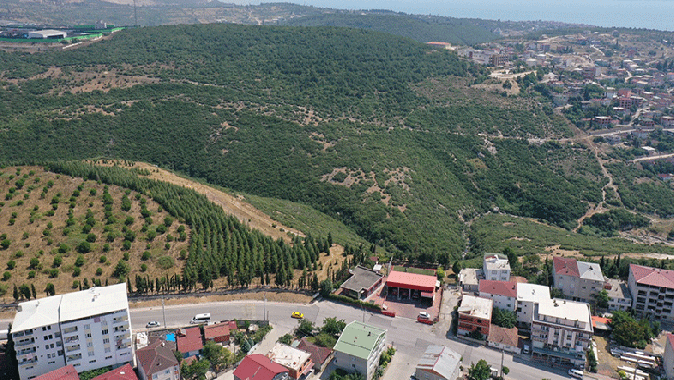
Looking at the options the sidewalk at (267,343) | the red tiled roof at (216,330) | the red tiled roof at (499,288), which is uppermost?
the red tiled roof at (499,288)

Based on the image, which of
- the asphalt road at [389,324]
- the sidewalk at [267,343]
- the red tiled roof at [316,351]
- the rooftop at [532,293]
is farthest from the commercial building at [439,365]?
the sidewalk at [267,343]

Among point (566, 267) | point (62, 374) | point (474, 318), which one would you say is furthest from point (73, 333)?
point (566, 267)

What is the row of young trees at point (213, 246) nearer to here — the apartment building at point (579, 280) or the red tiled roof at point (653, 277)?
the apartment building at point (579, 280)

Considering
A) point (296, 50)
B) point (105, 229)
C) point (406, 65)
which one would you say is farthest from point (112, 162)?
point (406, 65)

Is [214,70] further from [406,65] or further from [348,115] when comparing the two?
[406,65]

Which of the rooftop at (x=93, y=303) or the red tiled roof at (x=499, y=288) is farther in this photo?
the red tiled roof at (x=499, y=288)

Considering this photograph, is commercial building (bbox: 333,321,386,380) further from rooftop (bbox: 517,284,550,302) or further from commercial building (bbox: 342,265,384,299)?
rooftop (bbox: 517,284,550,302)

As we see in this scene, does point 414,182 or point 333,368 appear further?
point 414,182
